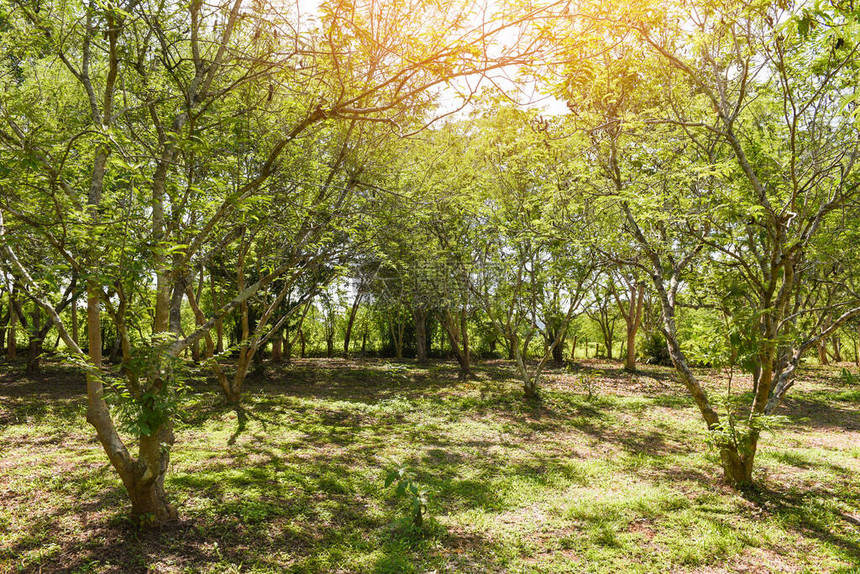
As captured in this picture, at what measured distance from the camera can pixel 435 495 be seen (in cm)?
618

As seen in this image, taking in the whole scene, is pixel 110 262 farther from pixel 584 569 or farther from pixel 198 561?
pixel 584 569

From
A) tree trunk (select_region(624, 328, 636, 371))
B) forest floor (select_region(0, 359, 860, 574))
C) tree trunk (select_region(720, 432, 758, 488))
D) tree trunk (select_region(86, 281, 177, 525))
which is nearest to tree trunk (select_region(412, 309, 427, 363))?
tree trunk (select_region(624, 328, 636, 371))

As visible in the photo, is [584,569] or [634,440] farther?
[634,440]

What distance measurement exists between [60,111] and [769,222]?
12844mm

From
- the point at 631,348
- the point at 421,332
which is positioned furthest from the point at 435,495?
the point at 421,332

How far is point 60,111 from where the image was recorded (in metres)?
9.05

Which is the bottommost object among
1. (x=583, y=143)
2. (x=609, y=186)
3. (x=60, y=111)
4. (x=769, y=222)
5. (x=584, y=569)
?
(x=584, y=569)

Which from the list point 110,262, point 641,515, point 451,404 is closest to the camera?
point 110,262

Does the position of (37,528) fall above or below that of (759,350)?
below

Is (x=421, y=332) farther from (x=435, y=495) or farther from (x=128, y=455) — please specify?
(x=128, y=455)

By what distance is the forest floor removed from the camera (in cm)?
447

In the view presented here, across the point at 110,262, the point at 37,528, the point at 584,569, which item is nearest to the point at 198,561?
the point at 37,528

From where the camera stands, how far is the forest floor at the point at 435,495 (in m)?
4.47

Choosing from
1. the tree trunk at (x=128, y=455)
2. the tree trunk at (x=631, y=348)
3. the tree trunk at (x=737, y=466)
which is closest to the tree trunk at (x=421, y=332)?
the tree trunk at (x=631, y=348)
